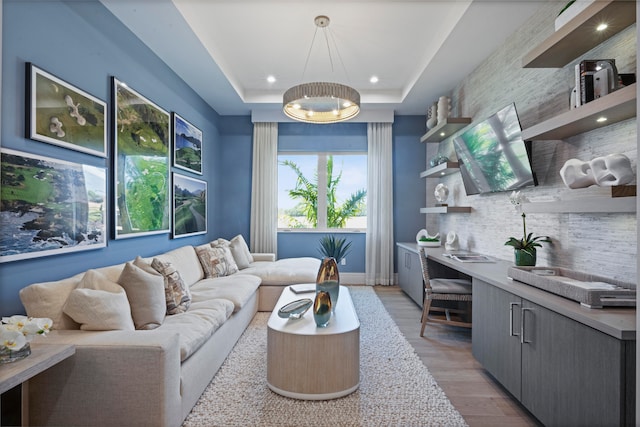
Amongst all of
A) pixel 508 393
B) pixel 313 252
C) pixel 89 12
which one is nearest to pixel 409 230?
pixel 313 252

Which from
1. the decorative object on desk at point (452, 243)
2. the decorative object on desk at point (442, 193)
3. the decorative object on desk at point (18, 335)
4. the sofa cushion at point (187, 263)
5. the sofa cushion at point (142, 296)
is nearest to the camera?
the decorative object on desk at point (18, 335)

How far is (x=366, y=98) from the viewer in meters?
5.07

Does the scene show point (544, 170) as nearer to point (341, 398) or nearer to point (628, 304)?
point (628, 304)

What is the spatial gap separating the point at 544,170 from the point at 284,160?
394 centimetres

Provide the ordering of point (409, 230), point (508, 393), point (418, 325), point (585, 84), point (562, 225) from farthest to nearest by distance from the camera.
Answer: point (409, 230) → point (418, 325) → point (562, 225) → point (508, 393) → point (585, 84)

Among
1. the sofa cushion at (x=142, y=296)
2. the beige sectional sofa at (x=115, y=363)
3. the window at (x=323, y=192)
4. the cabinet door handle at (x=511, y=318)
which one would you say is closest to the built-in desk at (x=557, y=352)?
the cabinet door handle at (x=511, y=318)

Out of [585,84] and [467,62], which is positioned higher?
[467,62]

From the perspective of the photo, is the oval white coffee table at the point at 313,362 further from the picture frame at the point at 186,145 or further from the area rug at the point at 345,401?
the picture frame at the point at 186,145

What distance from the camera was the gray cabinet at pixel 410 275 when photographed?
3.98 m

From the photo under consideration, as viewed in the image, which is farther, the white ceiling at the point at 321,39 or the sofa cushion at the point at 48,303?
the white ceiling at the point at 321,39

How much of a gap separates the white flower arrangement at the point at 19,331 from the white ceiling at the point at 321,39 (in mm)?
2403

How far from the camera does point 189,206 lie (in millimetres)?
4242

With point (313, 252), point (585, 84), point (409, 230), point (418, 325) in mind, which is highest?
point (585, 84)

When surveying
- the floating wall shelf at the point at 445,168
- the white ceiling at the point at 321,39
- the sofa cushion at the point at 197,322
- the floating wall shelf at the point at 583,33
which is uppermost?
the white ceiling at the point at 321,39
